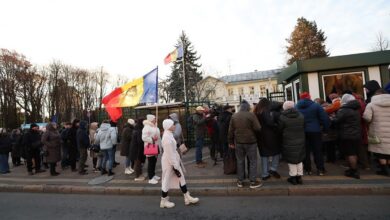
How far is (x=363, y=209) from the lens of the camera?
14.2ft

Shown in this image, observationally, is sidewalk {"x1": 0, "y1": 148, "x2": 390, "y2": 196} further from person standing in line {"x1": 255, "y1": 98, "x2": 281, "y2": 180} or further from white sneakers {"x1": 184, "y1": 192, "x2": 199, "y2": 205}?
white sneakers {"x1": 184, "y1": 192, "x2": 199, "y2": 205}

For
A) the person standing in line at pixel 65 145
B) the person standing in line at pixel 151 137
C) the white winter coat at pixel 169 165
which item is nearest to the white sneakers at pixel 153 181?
the person standing in line at pixel 151 137

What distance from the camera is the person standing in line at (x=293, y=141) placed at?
218 inches

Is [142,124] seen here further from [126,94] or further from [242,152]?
[242,152]

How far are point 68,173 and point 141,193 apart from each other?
4505mm

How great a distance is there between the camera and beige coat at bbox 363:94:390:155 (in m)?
5.68

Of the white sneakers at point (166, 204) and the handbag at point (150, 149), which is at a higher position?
the handbag at point (150, 149)

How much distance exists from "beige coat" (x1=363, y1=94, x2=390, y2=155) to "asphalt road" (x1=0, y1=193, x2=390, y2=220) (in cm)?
141

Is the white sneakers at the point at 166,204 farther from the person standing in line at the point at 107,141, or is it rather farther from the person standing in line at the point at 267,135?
the person standing in line at the point at 107,141

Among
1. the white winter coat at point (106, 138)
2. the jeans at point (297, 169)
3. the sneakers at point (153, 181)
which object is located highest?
the white winter coat at point (106, 138)

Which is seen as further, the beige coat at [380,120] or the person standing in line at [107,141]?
the person standing in line at [107,141]

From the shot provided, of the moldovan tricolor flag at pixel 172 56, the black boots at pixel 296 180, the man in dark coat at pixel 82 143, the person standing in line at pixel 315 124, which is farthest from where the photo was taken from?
the moldovan tricolor flag at pixel 172 56

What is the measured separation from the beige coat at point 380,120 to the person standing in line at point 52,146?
10.2m

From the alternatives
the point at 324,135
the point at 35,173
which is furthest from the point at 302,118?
the point at 35,173
